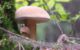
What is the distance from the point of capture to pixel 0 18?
55.9 inches

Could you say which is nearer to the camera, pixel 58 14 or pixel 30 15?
pixel 30 15

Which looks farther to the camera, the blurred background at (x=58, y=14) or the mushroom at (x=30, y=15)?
the blurred background at (x=58, y=14)

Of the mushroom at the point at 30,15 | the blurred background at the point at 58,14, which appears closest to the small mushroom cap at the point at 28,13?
the mushroom at the point at 30,15

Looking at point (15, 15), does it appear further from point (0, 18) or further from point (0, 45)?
point (0, 45)

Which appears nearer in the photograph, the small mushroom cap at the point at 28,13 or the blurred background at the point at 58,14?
the small mushroom cap at the point at 28,13

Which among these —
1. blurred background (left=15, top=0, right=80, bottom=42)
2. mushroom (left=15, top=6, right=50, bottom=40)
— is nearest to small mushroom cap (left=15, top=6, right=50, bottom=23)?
mushroom (left=15, top=6, right=50, bottom=40)

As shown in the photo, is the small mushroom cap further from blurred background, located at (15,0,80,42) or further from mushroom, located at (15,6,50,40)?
blurred background, located at (15,0,80,42)

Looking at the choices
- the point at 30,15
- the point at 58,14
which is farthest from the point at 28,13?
the point at 58,14

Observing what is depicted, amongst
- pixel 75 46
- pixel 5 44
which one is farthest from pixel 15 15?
pixel 75 46

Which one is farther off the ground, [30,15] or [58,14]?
[30,15]

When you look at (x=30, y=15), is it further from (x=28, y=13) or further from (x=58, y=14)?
(x=58, y=14)

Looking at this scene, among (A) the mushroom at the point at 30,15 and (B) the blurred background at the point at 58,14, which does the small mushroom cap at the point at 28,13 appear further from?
(B) the blurred background at the point at 58,14

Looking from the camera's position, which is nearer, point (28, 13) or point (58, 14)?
point (28, 13)

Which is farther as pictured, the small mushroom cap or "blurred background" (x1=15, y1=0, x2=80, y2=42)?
"blurred background" (x1=15, y1=0, x2=80, y2=42)
